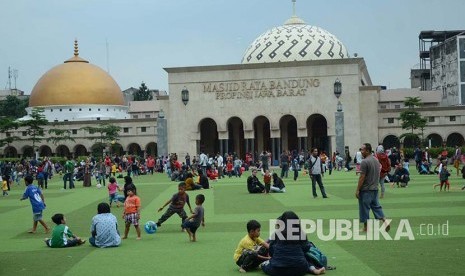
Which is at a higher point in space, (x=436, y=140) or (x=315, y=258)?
(x=436, y=140)

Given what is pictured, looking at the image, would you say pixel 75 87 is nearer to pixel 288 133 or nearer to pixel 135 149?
pixel 135 149

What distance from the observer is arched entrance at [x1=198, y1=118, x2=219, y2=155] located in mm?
55125

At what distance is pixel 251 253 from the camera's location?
987cm

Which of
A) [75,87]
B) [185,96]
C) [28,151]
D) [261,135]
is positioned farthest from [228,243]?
[75,87]

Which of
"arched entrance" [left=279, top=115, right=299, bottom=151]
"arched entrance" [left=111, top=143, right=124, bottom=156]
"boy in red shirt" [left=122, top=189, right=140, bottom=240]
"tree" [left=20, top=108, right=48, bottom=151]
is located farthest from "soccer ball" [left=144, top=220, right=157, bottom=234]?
"arched entrance" [left=111, top=143, right=124, bottom=156]

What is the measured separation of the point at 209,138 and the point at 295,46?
11.4 metres

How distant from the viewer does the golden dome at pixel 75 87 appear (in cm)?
7012

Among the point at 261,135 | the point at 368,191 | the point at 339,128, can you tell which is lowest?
the point at 368,191

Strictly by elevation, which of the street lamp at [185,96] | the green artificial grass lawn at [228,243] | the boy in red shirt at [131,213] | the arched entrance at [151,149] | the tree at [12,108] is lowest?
the green artificial grass lawn at [228,243]

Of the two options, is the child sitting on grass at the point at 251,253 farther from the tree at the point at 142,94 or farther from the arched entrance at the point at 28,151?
the tree at the point at 142,94

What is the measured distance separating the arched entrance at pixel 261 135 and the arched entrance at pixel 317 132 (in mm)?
3334

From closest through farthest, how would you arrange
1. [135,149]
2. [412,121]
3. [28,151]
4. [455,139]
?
[412,121], [455,139], [135,149], [28,151]

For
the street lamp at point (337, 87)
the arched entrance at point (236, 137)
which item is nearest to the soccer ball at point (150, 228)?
the street lamp at point (337, 87)

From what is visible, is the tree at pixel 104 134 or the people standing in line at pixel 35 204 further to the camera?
the tree at pixel 104 134
